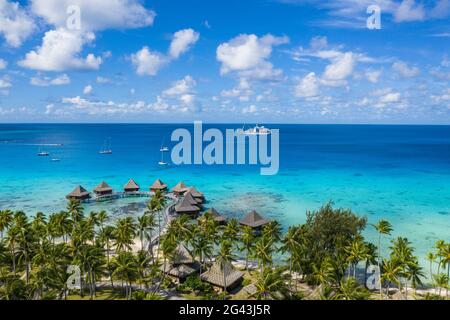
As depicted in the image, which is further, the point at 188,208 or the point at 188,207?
the point at 188,207

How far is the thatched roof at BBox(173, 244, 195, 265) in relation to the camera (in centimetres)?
3431

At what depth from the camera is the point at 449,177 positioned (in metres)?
88.9

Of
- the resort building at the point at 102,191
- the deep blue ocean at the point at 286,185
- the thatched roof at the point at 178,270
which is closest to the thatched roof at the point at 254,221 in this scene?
the deep blue ocean at the point at 286,185

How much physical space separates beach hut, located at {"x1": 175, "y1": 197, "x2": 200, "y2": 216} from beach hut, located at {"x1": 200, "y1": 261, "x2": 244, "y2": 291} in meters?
21.6

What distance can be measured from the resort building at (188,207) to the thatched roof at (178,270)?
65.6 feet

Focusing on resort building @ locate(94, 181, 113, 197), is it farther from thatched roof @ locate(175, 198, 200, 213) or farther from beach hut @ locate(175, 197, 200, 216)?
thatched roof @ locate(175, 198, 200, 213)

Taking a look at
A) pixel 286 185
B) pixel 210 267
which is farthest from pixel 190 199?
pixel 286 185

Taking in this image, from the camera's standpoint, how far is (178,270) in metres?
33.7

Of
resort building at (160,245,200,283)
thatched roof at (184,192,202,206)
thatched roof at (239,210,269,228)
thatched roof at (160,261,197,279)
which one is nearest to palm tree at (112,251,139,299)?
resort building at (160,245,200,283)

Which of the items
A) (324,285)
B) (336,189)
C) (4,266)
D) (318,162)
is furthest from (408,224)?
(318,162)

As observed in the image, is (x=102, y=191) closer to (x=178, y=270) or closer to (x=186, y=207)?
(x=186, y=207)

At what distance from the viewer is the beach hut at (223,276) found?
31.6m

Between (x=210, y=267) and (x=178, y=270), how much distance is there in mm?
3520

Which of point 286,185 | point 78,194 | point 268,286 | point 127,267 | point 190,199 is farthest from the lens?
point 286,185
